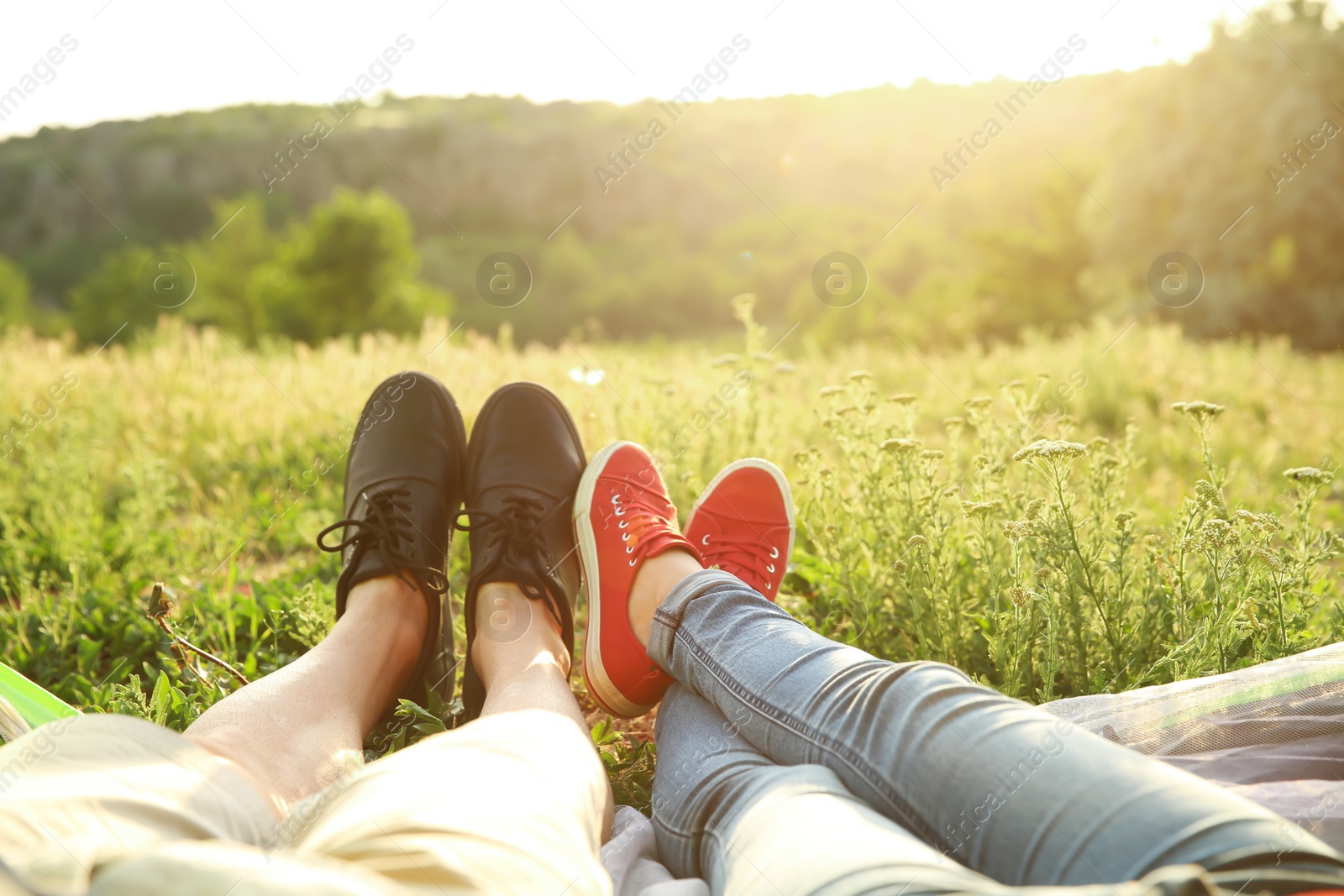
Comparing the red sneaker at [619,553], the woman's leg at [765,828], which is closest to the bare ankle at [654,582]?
the red sneaker at [619,553]

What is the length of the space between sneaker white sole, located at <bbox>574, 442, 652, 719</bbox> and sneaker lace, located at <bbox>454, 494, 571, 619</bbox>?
8 centimetres

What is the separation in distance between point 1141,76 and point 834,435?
11097mm

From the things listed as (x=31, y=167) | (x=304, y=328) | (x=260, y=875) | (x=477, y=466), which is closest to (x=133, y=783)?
(x=260, y=875)

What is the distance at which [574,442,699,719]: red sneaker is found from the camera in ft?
5.14

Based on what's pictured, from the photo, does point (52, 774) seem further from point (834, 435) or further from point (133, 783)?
point (834, 435)

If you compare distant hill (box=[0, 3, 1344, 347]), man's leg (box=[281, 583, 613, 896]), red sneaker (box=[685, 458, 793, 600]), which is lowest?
man's leg (box=[281, 583, 613, 896])

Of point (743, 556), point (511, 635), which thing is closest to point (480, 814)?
point (511, 635)

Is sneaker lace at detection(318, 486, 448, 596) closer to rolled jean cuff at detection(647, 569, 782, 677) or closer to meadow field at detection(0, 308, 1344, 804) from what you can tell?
meadow field at detection(0, 308, 1344, 804)

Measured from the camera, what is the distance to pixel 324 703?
1.29 metres

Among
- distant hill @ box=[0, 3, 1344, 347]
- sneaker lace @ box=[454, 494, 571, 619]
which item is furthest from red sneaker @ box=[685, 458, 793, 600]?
distant hill @ box=[0, 3, 1344, 347]

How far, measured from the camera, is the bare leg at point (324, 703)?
42.4 inches

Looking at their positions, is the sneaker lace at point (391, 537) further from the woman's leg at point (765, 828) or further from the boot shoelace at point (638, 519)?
the woman's leg at point (765, 828)

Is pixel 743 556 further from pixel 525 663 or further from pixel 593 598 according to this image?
pixel 525 663

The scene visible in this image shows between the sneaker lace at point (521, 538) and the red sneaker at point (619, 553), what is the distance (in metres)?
0.09
